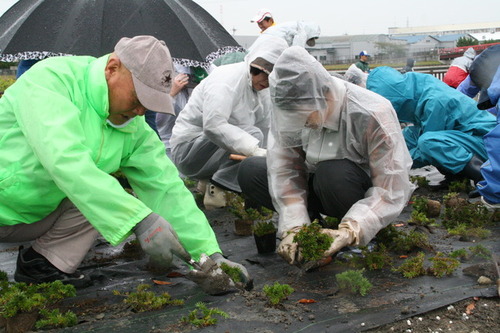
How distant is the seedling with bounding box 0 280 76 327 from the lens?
2.57m

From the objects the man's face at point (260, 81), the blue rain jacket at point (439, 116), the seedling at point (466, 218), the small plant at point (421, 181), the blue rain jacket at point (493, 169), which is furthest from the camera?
the small plant at point (421, 181)

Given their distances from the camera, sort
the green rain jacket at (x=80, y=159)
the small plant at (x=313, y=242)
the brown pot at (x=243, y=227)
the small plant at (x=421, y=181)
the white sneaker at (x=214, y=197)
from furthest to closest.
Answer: the small plant at (x=421, y=181) → the white sneaker at (x=214, y=197) → the brown pot at (x=243, y=227) → the small plant at (x=313, y=242) → the green rain jacket at (x=80, y=159)

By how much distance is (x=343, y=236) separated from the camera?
308 cm

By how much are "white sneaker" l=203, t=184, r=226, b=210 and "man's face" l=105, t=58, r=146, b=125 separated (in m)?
2.41

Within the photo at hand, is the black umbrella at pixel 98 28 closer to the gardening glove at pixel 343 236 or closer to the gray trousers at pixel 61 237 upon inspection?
the gray trousers at pixel 61 237

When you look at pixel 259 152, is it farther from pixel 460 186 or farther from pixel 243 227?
pixel 460 186

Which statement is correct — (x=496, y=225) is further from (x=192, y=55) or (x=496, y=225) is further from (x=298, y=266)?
(x=192, y=55)

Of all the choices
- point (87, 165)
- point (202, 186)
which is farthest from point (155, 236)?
point (202, 186)

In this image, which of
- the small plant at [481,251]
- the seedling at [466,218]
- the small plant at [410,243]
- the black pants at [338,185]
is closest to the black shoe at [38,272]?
the black pants at [338,185]

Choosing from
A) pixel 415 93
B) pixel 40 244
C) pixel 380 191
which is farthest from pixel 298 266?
pixel 415 93

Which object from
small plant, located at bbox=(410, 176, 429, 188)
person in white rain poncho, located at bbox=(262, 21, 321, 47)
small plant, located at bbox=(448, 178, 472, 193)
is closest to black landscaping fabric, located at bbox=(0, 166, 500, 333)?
small plant, located at bbox=(448, 178, 472, 193)

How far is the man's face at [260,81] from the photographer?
4652mm

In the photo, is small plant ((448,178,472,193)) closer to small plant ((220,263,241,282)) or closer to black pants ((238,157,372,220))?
black pants ((238,157,372,220))

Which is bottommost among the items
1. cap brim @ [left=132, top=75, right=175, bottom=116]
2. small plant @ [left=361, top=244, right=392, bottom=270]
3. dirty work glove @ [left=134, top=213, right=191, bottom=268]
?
small plant @ [left=361, top=244, right=392, bottom=270]
